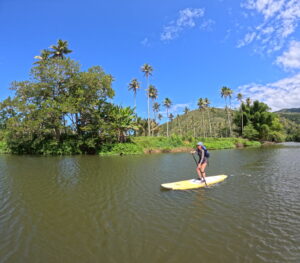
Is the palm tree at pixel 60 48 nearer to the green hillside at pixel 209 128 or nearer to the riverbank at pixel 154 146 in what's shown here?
the riverbank at pixel 154 146

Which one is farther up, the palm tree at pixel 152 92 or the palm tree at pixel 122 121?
the palm tree at pixel 152 92

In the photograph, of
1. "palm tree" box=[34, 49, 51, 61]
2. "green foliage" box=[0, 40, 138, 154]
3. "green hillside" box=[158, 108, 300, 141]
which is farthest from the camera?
"green hillside" box=[158, 108, 300, 141]

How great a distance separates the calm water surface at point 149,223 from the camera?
14.6 feet

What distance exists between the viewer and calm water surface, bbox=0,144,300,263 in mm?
4449

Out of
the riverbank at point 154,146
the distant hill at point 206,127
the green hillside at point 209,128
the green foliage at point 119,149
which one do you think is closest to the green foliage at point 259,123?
the green hillside at point 209,128

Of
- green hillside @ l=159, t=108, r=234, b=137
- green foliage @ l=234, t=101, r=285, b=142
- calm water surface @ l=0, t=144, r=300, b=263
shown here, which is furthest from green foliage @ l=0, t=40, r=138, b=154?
green foliage @ l=234, t=101, r=285, b=142

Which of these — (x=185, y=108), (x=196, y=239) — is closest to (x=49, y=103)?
(x=196, y=239)

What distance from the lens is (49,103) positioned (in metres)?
27.2

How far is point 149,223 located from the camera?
238 inches

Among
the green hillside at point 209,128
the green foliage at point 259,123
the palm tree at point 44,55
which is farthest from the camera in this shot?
the green hillside at point 209,128

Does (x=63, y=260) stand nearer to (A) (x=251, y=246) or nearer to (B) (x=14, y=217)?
(B) (x=14, y=217)

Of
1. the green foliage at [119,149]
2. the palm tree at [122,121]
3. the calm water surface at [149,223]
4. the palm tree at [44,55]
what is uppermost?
the palm tree at [44,55]

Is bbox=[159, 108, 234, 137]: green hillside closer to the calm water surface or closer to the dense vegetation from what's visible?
the dense vegetation

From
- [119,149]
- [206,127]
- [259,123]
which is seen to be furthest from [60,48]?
[206,127]
